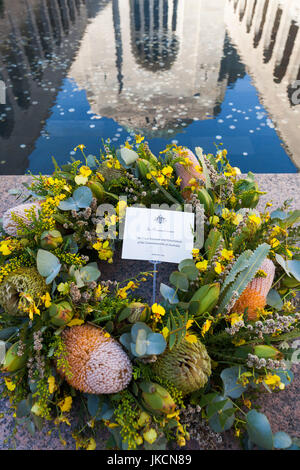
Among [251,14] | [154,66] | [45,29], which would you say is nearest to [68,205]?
[154,66]

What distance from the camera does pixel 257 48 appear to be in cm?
356

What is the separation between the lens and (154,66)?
11.0 ft

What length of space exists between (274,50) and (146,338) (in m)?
3.84

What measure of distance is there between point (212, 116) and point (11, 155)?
61.8 inches

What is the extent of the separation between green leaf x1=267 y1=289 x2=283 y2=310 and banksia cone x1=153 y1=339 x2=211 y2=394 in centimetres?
27

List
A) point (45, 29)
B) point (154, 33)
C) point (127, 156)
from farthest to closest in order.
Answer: point (45, 29), point (154, 33), point (127, 156)

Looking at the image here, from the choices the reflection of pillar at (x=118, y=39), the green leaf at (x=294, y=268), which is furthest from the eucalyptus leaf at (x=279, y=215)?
the reflection of pillar at (x=118, y=39)

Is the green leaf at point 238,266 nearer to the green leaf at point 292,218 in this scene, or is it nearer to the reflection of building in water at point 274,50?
the green leaf at point 292,218

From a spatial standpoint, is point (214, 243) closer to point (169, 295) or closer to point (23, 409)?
point (169, 295)

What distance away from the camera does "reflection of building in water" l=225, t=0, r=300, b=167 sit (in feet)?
8.25

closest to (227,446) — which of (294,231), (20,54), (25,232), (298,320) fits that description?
(298,320)

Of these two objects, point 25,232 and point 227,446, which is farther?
point 25,232

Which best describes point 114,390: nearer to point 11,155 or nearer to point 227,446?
point 227,446

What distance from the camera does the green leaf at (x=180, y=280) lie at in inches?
33.2
